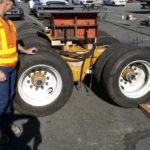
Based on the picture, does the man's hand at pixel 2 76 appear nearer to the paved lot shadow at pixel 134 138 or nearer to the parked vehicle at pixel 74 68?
the parked vehicle at pixel 74 68

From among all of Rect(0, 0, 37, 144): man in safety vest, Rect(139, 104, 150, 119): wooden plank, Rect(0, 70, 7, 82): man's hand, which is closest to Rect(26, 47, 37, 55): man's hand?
Rect(0, 0, 37, 144): man in safety vest

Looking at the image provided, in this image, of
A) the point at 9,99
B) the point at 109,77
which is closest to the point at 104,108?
the point at 109,77

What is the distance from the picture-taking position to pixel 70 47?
4.69 meters

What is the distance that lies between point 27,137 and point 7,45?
5.00ft

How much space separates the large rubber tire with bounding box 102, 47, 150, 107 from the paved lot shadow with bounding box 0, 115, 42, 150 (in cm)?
148

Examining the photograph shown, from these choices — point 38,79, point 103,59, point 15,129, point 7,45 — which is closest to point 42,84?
point 38,79

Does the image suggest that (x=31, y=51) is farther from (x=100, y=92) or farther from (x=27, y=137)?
(x=100, y=92)

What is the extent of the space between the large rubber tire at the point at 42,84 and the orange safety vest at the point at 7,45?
2.40ft

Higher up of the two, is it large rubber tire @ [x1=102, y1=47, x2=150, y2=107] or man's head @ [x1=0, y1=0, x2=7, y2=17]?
man's head @ [x1=0, y1=0, x2=7, y2=17]

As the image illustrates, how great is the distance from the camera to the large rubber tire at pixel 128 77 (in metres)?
3.86

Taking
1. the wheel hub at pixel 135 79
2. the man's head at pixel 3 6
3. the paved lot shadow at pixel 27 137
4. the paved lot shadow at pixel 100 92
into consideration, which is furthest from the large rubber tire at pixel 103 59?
the man's head at pixel 3 6

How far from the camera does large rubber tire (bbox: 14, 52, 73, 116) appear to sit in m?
3.57

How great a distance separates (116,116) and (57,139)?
48.9 inches

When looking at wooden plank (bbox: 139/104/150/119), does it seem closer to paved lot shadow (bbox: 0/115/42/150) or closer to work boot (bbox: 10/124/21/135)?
paved lot shadow (bbox: 0/115/42/150)
